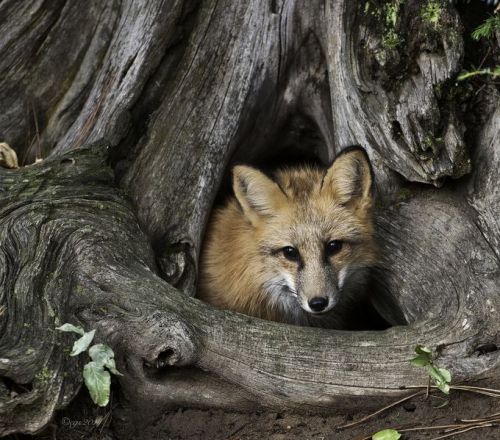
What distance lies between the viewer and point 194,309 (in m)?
4.54

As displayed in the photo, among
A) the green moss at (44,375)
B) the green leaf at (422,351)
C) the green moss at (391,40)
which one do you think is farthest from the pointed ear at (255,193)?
the green moss at (44,375)

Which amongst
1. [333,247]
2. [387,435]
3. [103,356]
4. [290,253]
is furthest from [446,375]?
[103,356]

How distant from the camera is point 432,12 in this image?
4848 mm

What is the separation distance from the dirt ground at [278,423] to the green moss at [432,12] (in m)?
2.56

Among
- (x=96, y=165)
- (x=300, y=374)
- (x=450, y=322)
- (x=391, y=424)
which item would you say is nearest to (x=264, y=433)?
(x=300, y=374)

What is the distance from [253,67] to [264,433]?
10.2 ft

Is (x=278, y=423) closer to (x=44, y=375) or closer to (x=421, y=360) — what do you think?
(x=421, y=360)

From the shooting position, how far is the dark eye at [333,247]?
544 cm

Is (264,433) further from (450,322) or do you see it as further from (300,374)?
(450,322)

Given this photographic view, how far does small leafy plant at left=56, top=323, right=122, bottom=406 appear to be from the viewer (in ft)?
12.6

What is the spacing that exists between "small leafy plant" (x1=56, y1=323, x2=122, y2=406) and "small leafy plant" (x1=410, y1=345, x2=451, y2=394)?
1839mm

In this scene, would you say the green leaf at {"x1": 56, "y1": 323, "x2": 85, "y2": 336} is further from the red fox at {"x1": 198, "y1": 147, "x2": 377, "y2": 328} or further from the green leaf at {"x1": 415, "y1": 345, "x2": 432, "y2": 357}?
the green leaf at {"x1": 415, "y1": 345, "x2": 432, "y2": 357}

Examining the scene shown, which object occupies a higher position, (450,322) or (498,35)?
(498,35)

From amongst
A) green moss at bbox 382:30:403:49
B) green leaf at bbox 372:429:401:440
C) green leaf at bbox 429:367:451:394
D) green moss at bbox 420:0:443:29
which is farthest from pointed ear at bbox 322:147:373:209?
green leaf at bbox 372:429:401:440
